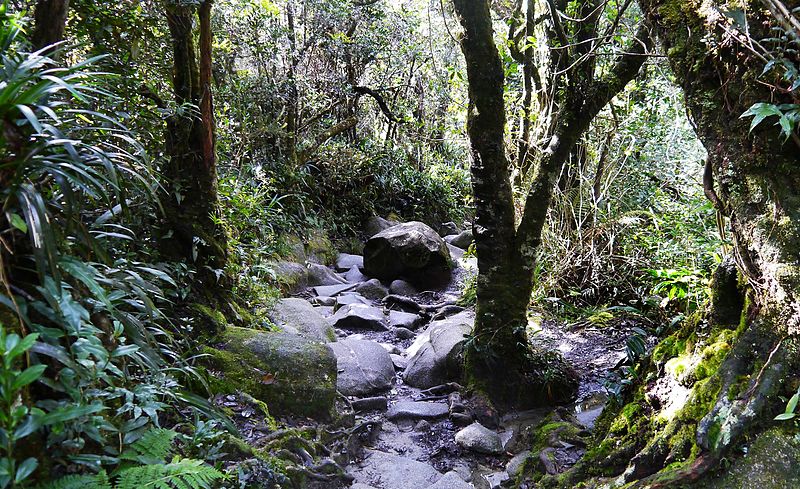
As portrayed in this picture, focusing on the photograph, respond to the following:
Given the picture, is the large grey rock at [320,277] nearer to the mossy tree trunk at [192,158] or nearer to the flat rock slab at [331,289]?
the flat rock slab at [331,289]

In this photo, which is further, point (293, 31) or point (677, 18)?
point (293, 31)

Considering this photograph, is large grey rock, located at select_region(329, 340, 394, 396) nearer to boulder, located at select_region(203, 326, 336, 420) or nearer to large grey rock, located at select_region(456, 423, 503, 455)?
boulder, located at select_region(203, 326, 336, 420)

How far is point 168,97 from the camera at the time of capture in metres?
3.90

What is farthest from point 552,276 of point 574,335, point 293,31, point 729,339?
point 293,31

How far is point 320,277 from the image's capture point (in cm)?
827

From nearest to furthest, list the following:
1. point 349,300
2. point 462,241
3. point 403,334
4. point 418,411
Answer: point 418,411
point 403,334
point 349,300
point 462,241

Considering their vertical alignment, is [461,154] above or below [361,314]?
above

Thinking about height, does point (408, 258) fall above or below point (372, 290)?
above

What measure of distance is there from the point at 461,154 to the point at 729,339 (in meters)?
12.0

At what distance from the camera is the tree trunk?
2.48 meters

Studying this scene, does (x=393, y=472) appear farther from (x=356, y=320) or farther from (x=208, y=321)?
(x=356, y=320)

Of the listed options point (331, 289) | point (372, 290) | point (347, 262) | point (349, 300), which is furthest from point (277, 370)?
point (347, 262)

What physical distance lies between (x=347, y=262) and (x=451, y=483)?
6.59 m

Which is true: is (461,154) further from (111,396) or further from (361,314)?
(111,396)
